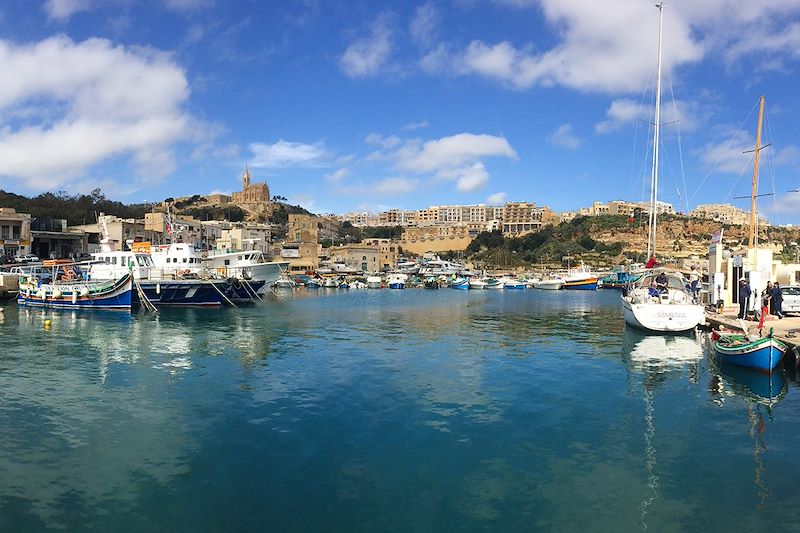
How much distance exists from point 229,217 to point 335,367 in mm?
128614

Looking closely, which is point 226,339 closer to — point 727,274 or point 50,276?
point 727,274

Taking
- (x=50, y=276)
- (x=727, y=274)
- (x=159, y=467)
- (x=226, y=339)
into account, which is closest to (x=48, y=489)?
(x=159, y=467)

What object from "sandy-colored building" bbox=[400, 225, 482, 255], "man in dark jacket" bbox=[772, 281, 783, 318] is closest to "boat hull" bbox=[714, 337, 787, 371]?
"man in dark jacket" bbox=[772, 281, 783, 318]

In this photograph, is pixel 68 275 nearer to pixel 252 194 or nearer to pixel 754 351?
pixel 754 351

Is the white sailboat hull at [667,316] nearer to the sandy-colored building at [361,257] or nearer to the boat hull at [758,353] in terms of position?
the boat hull at [758,353]

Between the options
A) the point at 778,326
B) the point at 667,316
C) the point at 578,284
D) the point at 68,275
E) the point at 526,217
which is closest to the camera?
the point at 778,326

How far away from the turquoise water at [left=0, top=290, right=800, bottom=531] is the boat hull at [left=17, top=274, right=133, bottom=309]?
15.9 metres

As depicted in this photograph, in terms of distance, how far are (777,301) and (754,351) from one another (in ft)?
27.4

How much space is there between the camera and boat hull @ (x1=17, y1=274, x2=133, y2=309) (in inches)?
1475

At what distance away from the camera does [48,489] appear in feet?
29.4

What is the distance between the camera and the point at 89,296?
38.2m

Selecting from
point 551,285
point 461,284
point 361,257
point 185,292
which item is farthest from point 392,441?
point 361,257

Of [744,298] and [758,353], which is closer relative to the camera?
[758,353]

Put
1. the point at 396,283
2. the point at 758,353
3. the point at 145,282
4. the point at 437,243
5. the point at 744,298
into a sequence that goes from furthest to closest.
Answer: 1. the point at 437,243
2. the point at 396,283
3. the point at 145,282
4. the point at 744,298
5. the point at 758,353
